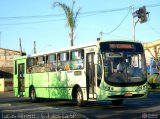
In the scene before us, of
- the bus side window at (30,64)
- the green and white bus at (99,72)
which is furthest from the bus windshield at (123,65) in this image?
the bus side window at (30,64)

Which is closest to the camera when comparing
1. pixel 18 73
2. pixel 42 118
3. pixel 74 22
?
pixel 42 118

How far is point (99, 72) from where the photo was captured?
20.5 metres

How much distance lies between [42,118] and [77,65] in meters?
6.88

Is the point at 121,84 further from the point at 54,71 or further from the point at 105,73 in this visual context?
the point at 54,71

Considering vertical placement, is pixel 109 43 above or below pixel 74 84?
above

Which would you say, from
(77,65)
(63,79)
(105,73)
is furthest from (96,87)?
(63,79)

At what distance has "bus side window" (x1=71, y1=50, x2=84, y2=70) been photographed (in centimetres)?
2219

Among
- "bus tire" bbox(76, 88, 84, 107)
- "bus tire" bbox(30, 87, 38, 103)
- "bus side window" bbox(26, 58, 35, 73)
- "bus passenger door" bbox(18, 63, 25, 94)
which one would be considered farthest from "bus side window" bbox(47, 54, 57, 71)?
"bus passenger door" bbox(18, 63, 25, 94)

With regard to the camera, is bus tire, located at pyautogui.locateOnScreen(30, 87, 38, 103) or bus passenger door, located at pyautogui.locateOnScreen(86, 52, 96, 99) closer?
bus passenger door, located at pyautogui.locateOnScreen(86, 52, 96, 99)

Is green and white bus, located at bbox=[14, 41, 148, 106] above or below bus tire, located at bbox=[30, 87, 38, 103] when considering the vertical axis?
above

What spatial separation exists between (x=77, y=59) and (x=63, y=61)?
1.75 meters

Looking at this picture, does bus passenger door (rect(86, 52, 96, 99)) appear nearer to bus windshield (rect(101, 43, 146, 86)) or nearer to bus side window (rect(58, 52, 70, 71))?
bus windshield (rect(101, 43, 146, 86))

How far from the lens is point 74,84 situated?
22812mm

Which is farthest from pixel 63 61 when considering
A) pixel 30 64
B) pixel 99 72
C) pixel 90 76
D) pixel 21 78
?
pixel 21 78
